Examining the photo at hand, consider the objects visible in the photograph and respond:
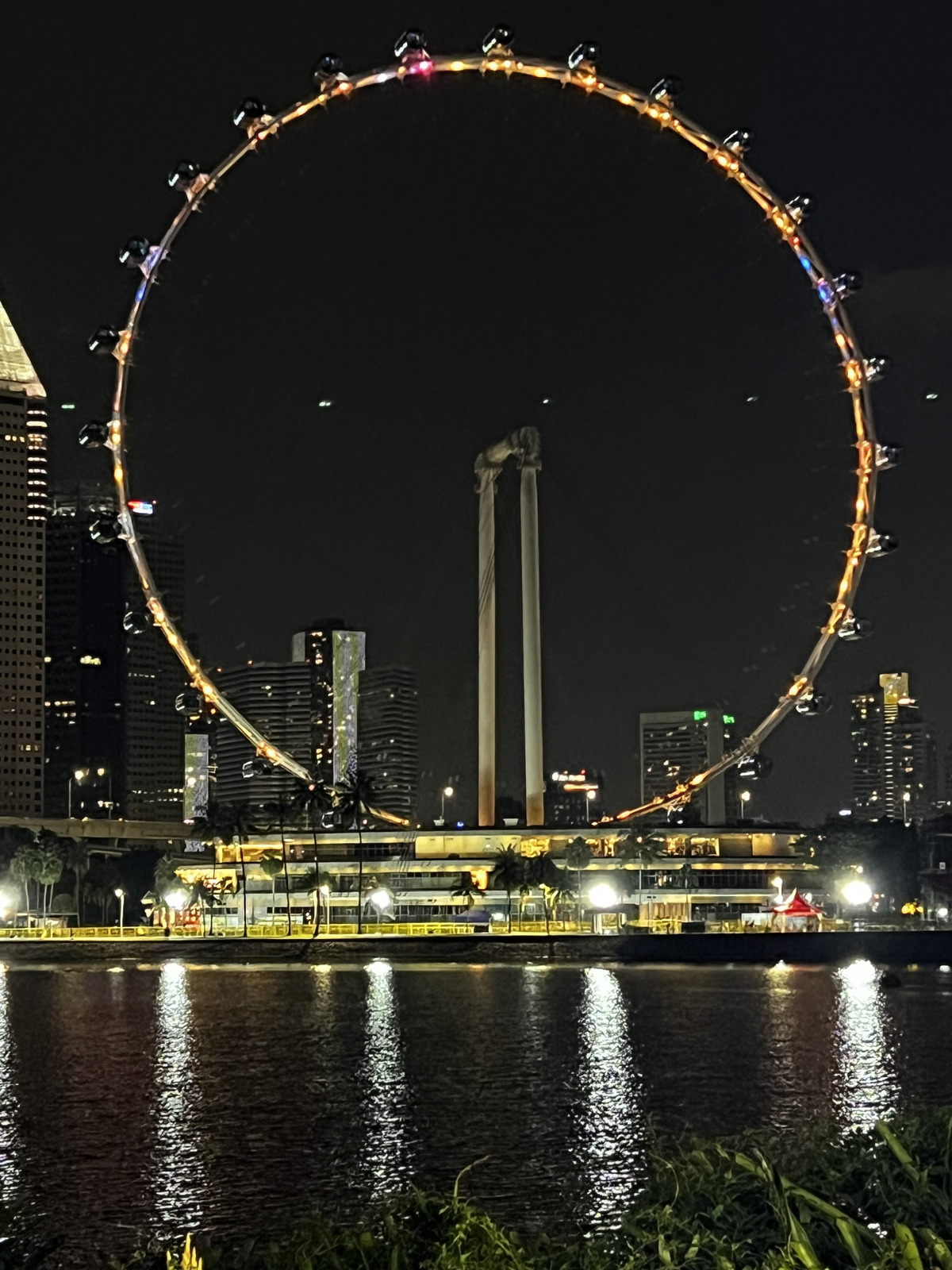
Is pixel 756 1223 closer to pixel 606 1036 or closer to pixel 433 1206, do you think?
pixel 433 1206

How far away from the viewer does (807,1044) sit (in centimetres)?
4884

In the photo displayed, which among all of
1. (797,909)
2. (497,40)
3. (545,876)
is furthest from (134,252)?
(545,876)

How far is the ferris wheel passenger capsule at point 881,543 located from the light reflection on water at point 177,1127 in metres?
28.3

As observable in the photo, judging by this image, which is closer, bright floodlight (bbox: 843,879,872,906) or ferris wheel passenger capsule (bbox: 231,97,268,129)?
ferris wheel passenger capsule (bbox: 231,97,268,129)

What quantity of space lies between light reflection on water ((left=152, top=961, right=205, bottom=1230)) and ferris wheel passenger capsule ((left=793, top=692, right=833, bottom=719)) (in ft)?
81.1

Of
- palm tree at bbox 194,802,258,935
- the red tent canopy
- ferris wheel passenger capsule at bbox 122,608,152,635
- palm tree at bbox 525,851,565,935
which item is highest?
ferris wheel passenger capsule at bbox 122,608,152,635

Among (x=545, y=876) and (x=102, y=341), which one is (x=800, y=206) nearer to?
(x=102, y=341)

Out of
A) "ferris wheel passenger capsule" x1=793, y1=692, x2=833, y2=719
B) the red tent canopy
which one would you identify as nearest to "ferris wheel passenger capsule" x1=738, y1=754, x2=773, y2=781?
"ferris wheel passenger capsule" x1=793, y1=692, x2=833, y2=719

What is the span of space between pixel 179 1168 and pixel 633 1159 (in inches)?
276

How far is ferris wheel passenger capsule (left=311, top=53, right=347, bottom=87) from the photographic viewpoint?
56969 millimetres

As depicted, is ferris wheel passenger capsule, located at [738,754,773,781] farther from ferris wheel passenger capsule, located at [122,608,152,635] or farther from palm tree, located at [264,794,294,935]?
palm tree, located at [264,794,294,935]

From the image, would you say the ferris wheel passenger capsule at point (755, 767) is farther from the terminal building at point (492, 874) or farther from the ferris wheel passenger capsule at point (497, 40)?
the terminal building at point (492, 874)

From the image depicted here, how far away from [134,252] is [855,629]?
2774 cm

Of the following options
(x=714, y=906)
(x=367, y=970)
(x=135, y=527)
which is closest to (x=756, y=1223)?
(x=135, y=527)
